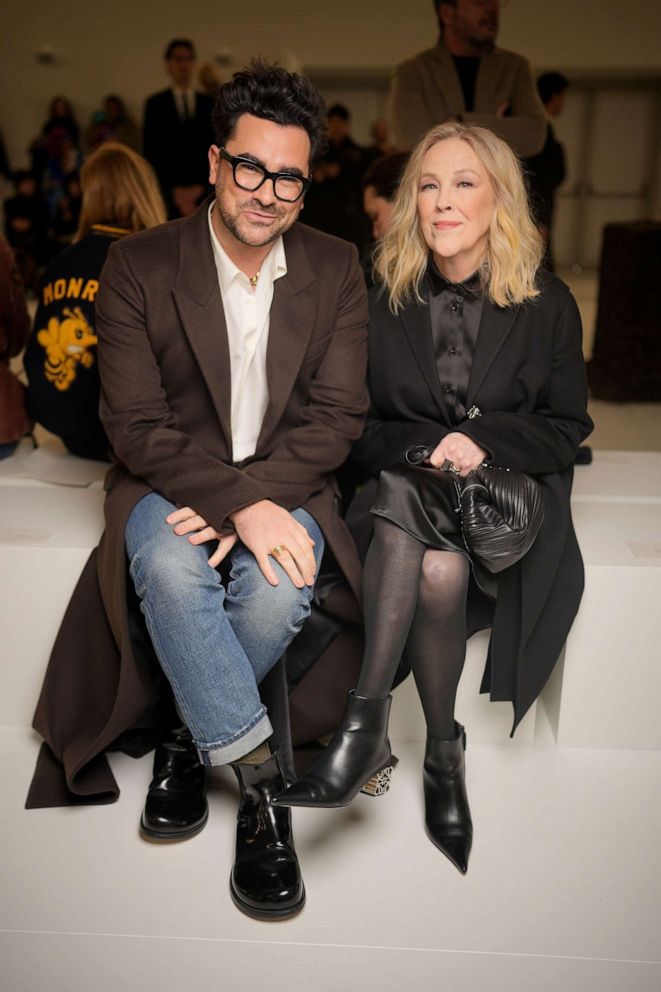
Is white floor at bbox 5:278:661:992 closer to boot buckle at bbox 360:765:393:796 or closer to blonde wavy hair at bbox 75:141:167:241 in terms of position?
boot buckle at bbox 360:765:393:796

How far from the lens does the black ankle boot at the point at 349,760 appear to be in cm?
192

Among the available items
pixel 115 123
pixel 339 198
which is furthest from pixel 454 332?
pixel 115 123

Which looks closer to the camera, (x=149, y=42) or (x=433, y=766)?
(x=433, y=766)

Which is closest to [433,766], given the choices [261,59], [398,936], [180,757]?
[398,936]

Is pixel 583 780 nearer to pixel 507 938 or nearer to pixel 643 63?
pixel 507 938

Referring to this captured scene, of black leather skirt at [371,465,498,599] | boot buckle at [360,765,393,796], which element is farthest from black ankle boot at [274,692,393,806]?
black leather skirt at [371,465,498,599]

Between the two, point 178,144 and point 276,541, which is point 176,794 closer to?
point 276,541

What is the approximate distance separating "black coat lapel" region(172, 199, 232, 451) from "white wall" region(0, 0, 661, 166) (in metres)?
9.17

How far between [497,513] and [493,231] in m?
0.69

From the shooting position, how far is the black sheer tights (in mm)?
2027

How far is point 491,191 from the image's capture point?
7.38ft

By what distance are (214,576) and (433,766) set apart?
64cm

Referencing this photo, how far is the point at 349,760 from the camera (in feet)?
6.49

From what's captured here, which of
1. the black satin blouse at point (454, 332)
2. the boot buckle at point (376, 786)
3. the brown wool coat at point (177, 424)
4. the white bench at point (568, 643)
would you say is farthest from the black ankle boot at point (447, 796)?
the black satin blouse at point (454, 332)
